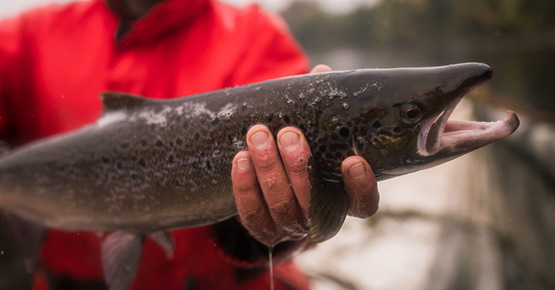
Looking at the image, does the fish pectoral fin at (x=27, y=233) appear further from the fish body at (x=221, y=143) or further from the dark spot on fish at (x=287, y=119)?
the dark spot on fish at (x=287, y=119)

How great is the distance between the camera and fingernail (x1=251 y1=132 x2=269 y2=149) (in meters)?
1.14

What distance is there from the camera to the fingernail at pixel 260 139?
114 centimetres

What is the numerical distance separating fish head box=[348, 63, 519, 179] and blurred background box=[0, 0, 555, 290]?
1.44 ft

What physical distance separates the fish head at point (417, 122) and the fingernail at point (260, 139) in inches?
9.9

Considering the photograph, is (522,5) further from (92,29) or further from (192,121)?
(92,29)

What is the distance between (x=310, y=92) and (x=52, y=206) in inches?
44.3

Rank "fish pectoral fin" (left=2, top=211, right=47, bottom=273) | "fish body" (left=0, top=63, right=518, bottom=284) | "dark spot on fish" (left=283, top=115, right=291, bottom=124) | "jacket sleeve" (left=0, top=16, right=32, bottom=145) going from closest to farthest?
"fish body" (left=0, top=63, right=518, bottom=284)
"dark spot on fish" (left=283, top=115, right=291, bottom=124)
"fish pectoral fin" (left=2, top=211, right=47, bottom=273)
"jacket sleeve" (left=0, top=16, right=32, bottom=145)

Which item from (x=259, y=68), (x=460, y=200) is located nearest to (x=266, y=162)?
(x=259, y=68)

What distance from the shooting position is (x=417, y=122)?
3.49ft

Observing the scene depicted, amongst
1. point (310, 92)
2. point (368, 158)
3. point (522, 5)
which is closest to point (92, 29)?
point (310, 92)

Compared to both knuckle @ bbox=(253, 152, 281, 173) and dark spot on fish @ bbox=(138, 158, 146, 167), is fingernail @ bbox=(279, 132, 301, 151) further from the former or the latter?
dark spot on fish @ bbox=(138, 158, 146, 167)

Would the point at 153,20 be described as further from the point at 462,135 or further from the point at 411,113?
the point at 462,135

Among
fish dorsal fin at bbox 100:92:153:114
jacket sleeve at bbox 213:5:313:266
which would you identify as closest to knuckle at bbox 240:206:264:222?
jacket sleeve at bbox 213:5:313:266

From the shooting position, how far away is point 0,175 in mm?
1598
